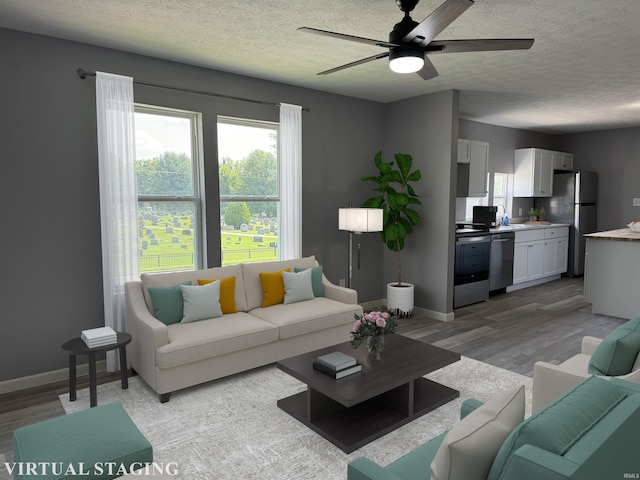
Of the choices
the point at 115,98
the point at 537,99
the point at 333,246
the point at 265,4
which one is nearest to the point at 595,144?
the point at 537,99

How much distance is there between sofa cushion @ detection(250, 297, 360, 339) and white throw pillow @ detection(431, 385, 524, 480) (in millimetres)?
2507

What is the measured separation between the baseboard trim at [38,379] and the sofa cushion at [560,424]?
3526 mm

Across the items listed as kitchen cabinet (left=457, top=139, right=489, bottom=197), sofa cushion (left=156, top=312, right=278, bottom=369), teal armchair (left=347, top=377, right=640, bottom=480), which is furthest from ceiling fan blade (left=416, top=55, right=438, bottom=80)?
kitchen cabinet (left=457, top=139, right=489, bottom=197)

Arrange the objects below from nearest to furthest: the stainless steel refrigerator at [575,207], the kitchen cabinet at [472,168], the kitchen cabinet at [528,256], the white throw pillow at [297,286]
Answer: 1. the white throw pillow at [297,286]
2. the kitchen cabinet at [472,168]
3. the kitchen cabinet at [528,256]
4. the stainless steel refrigerator at [575,207]

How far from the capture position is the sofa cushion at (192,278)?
3.71 metres

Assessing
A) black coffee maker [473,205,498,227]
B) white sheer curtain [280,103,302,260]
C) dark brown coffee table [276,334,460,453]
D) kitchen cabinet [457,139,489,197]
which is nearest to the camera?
dark brown coffee table [276,334,460,453]

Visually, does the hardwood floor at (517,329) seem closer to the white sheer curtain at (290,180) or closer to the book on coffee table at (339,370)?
the white sheer curtain at (290,180)

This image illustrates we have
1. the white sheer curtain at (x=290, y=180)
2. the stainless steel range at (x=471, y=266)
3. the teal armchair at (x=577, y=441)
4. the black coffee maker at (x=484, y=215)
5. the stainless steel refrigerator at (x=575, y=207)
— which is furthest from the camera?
the stainless steel refrigerator at (x=575, y=207)

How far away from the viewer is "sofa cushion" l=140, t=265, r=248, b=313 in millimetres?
3705

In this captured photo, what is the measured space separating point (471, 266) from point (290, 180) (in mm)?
2877

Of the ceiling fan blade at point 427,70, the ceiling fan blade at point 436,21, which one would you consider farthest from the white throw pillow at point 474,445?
the ceiling fan blade at point 427,70

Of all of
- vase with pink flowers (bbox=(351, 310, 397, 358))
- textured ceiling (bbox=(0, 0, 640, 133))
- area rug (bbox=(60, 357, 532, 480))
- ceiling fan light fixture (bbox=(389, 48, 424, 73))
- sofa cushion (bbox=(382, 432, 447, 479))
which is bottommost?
area rug (bbox=(60, 357, 532, 480))

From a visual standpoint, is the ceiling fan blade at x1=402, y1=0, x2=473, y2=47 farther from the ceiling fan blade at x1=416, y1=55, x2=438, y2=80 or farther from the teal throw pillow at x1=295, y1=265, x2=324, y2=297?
the teal throw pillow at x1=295, y1=265, x2=324, y2=297

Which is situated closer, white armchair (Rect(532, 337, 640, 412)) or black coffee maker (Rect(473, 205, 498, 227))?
white armchair (Rect(532, 337, 640, 412))
